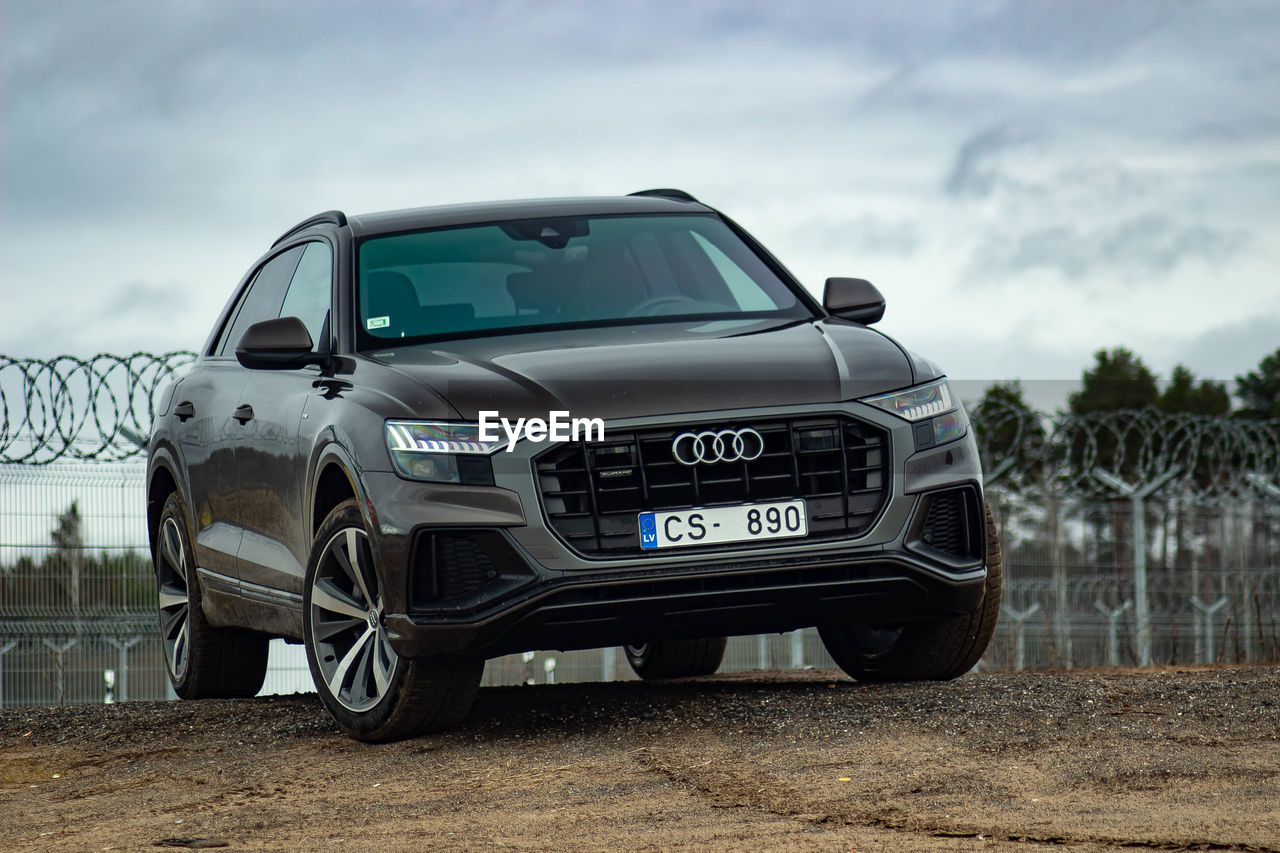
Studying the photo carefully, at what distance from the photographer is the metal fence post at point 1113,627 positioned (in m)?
16.1

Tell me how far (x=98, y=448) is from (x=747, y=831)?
9319 mm

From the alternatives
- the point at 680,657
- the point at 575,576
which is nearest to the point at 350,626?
the point at 575,576

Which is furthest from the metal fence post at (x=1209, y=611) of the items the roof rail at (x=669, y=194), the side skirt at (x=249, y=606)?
the side skirt at (x=249, y=606)

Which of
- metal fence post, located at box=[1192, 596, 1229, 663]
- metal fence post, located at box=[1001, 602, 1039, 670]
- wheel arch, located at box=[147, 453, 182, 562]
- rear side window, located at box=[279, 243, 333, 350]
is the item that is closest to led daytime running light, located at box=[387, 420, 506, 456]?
rear side window, located at box=[279, 243, 333, 350]

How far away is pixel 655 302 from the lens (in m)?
6.94

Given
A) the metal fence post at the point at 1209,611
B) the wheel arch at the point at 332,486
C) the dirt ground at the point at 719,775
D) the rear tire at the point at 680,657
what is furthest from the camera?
the metal fence post at the point at 1209,611

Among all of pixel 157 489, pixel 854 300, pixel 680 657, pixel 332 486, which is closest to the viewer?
pixel 332 486

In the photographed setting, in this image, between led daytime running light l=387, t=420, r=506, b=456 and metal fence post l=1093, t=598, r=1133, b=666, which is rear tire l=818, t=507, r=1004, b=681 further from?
metal fence post l=1093, t=598, r=1133, b=666

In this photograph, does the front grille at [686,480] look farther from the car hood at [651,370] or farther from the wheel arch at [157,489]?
the wheel arch at [157,489]

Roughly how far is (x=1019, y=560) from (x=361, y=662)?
40.1ft

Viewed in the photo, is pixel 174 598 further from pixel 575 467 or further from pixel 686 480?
pixel 686 480

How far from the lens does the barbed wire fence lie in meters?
13.9

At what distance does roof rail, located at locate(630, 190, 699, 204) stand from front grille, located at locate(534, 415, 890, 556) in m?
2.39

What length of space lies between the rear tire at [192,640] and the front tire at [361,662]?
1892 millimetres
